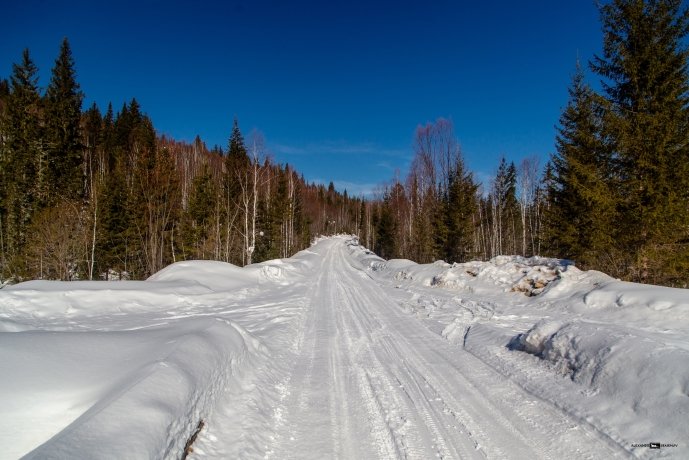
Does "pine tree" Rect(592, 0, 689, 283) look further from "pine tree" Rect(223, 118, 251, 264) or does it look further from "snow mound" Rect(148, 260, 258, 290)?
"pine tree" Rect(223, 118, 251, 264)

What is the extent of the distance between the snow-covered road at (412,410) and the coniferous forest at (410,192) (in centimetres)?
850

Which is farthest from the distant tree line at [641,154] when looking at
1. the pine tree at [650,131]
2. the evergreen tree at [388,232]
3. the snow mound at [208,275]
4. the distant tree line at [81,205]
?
the evergreen tree at [388,232]

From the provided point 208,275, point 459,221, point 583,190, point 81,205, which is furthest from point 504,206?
point 81,205

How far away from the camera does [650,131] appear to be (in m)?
9.30

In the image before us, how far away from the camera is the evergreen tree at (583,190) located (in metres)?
10.3

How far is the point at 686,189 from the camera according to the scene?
898 centimetres

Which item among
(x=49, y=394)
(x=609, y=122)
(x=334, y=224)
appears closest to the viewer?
(x=49, y=394)

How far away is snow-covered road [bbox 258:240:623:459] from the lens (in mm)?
3246

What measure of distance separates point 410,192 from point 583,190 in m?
25.0

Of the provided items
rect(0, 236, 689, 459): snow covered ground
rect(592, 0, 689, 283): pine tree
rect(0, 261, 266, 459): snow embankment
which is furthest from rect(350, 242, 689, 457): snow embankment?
rect(0, 261, 266, 459): snow embankment

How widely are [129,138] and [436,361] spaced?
49.1m

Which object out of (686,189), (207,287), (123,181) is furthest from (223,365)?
(123,181)

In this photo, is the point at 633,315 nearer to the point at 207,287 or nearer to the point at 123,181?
the point at 207,287

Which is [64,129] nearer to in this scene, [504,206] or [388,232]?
[388,232]
